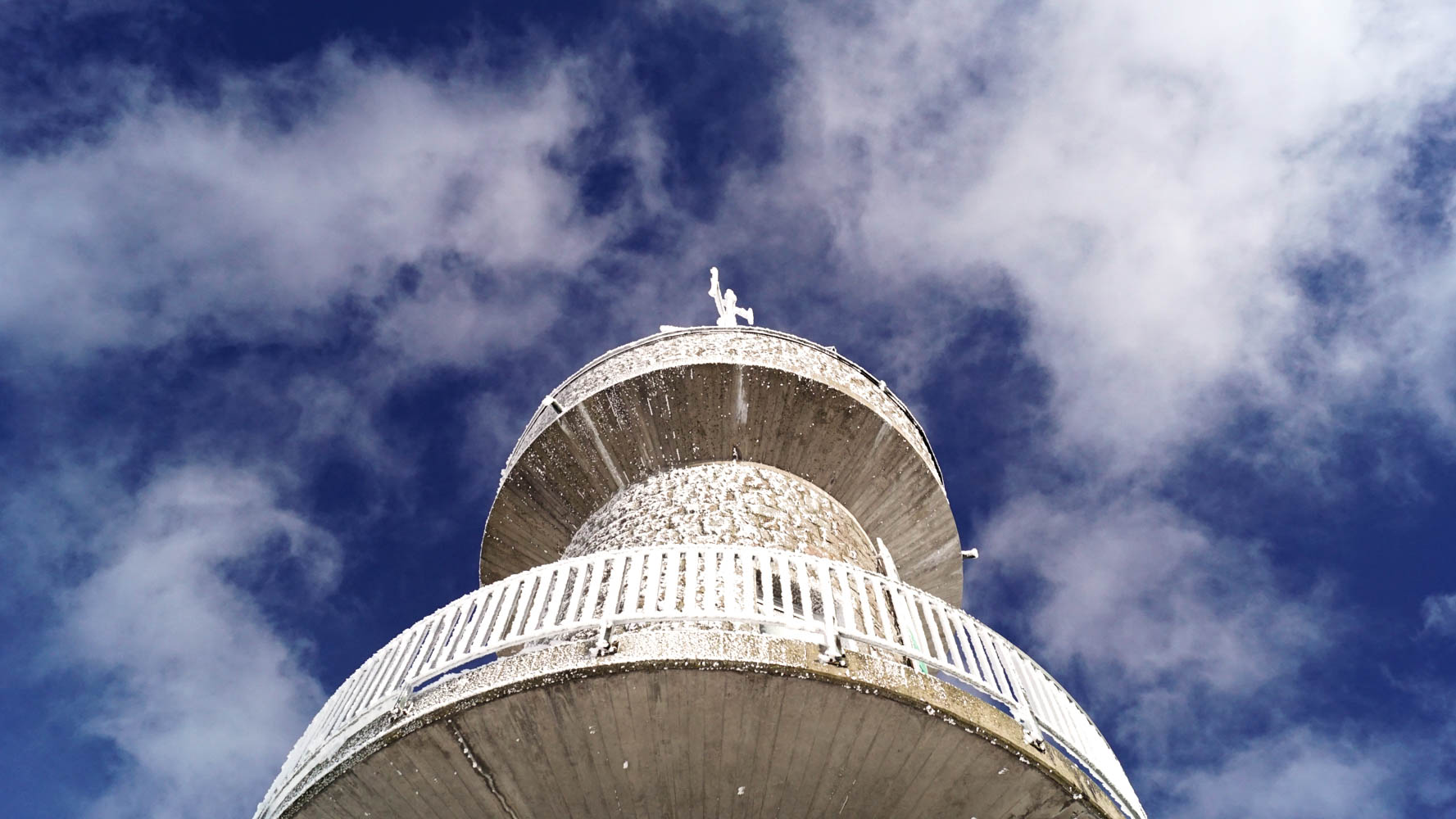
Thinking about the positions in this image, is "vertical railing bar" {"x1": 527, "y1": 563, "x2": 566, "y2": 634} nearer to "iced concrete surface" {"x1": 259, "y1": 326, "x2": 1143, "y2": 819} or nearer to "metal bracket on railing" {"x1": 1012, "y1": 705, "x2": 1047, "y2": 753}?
"iced concrete surface" {"x1": 259, "y1": 326, "x2": 1143, "y2": 819}

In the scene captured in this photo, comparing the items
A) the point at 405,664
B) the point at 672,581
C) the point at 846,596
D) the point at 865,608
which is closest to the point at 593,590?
the point at 672,581

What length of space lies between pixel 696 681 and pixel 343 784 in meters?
2.04

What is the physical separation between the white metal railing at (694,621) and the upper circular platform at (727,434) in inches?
140

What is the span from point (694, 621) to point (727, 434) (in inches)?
158

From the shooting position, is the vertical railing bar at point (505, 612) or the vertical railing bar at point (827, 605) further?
the vertical railing bar at point (505, 612)

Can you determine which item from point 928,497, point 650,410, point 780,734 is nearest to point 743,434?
point 650,410

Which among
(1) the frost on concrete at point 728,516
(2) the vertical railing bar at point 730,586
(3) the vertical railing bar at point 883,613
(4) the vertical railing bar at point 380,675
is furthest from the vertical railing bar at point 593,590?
(3) the vertical railing bar at point 883,613

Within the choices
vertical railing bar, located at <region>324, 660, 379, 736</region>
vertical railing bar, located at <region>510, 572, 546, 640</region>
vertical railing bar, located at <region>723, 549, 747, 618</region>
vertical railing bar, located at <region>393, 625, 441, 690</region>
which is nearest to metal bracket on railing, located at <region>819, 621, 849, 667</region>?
vertical railing bar, located at <region>723, 549, 747, 618</region>

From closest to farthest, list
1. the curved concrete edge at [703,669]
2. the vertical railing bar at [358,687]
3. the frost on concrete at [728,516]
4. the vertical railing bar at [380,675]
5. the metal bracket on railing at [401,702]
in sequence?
1. the curved concrete edge at [703,669]
2. the metal bracket on railing at [401,702]
3. the vertical railing bar at [380,675]
4. the vertical railing bar at [358,687]
5. the frost on concrete at [728,516]

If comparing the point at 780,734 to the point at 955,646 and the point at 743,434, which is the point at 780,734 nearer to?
the point at 955,646

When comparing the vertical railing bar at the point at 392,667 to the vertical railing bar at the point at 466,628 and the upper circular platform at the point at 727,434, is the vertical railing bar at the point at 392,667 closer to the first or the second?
the vertical railing bar at the point at 466,628

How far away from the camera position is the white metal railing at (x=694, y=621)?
195 inches

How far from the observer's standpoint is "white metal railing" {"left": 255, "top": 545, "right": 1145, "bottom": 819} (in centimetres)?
496

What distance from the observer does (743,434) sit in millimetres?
9312
